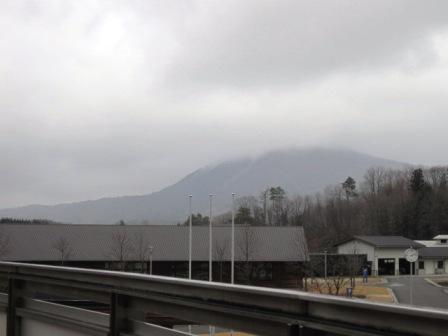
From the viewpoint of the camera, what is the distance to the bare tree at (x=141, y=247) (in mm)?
70113

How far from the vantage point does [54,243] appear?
237 ft

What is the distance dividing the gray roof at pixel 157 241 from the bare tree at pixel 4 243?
0.19 metres

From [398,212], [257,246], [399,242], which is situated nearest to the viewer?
[257,246]

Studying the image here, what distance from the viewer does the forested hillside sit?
135250 mm

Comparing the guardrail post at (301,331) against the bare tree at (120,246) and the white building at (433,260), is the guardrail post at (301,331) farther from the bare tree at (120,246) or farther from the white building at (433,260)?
the white building at (433,260)

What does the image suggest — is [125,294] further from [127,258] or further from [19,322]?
[127,258]

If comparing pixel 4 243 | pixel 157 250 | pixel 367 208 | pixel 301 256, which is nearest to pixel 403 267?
pixel 367 208

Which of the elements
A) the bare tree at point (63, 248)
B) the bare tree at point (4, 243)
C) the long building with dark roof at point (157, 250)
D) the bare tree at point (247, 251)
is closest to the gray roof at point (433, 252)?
the long building with dark roof at point (157, 250)

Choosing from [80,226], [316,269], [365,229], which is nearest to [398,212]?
[365,229]

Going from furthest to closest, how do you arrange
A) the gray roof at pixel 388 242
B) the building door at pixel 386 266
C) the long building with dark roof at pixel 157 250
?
1. the building door at pixel 386 266
2. the gray roof at pixel 388 242
3. the long building with dark roof at pixel 157 250

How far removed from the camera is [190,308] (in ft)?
14.9

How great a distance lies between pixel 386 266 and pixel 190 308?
4352 inches

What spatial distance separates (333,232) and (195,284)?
14453 centimetres

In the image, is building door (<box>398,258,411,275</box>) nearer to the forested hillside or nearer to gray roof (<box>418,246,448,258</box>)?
gray roof (<box>418,246,448,258</box>)
